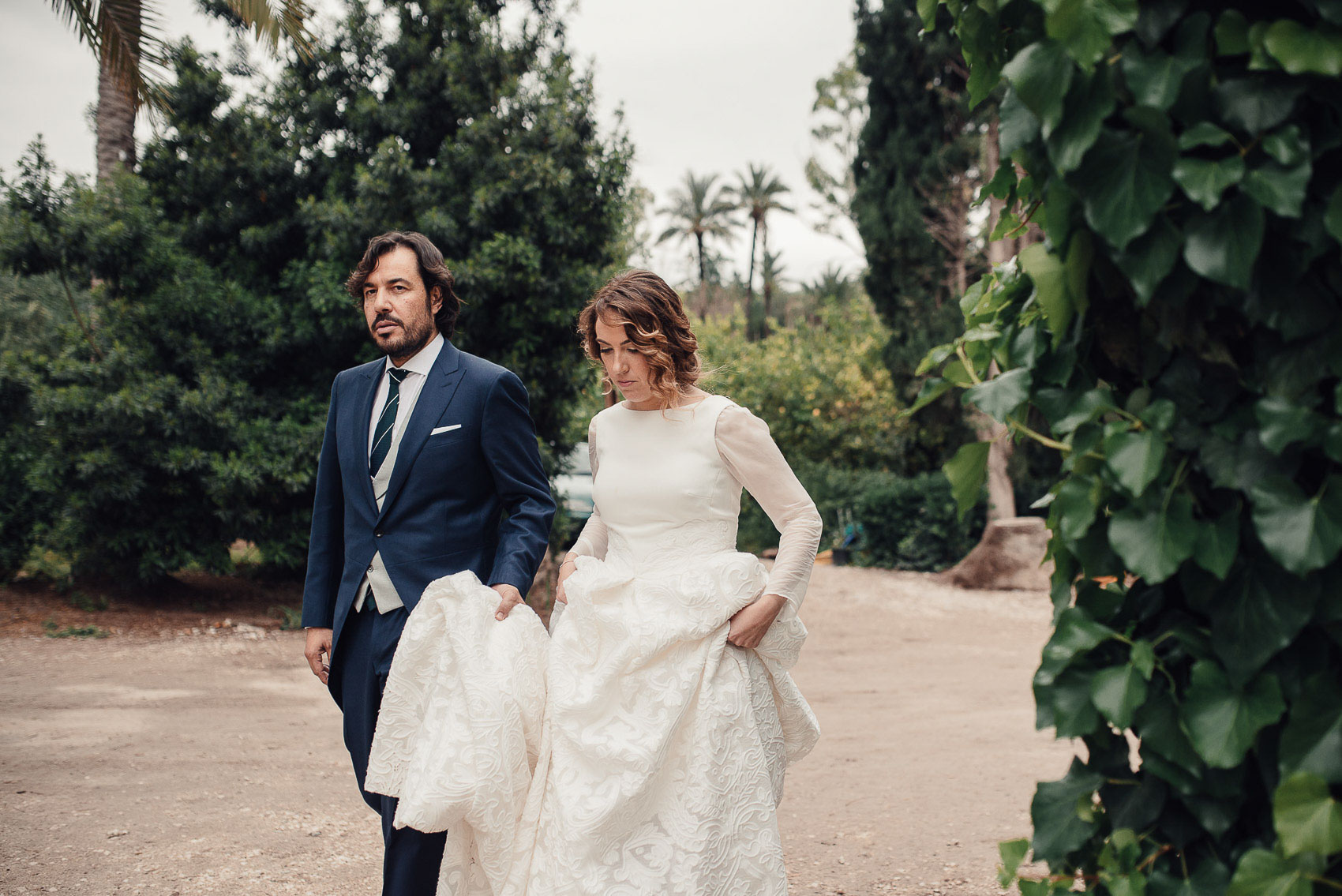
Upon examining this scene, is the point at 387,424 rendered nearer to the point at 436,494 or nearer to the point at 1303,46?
the point at 436,494

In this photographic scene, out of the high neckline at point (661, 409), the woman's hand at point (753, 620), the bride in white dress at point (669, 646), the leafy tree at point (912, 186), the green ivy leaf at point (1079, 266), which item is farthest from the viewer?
the leafy tree at point (912, 186)

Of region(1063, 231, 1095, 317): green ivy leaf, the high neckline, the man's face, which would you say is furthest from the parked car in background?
region(1063, 231, 1095, 317): green ivy leaf


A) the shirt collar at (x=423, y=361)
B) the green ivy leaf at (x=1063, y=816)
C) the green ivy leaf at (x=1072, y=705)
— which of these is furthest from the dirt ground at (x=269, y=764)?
the green ivy leaf at (x=1072, y=705)

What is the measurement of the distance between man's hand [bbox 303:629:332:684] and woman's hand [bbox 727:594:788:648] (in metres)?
1.43

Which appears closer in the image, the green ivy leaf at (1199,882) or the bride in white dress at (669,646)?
the green ivy leaf at (1199,882)

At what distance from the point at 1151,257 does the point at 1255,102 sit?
0.21 metres

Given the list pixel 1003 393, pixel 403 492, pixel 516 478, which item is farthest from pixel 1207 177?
pixel 403 492

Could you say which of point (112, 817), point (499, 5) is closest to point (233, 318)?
point (499, 5)

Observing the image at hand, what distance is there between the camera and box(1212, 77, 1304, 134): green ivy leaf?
1.11m

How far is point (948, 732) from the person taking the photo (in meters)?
7.01

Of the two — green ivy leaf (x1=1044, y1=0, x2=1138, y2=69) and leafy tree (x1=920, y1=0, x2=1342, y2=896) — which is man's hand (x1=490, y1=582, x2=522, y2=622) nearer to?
leafy tree (x1=920, y1=0, x2=1342, y2=896)

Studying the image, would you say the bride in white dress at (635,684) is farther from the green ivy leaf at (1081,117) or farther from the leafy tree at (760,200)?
the leafy tree at (760,200)

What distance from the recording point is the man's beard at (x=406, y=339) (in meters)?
3.17

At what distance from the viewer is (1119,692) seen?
4.10ft
